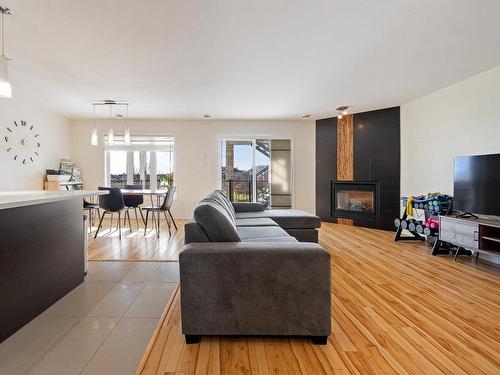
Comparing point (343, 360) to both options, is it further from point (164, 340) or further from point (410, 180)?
point (410, 180)

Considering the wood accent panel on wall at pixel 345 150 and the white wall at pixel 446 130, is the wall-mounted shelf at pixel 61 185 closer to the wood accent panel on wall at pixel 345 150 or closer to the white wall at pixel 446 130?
the wood accent panel on wall at pixel 345 150

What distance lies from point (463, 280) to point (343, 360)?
6.67 ft

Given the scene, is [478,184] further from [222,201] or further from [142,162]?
[142,162]

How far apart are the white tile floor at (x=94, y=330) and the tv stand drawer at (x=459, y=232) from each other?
127 inches

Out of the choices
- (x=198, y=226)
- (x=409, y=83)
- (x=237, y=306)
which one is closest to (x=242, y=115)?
(x=409, y=83)

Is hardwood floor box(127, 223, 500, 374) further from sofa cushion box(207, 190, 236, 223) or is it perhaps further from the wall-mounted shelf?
the wall-mounted shelf

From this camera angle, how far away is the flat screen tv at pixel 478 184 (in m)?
3.15

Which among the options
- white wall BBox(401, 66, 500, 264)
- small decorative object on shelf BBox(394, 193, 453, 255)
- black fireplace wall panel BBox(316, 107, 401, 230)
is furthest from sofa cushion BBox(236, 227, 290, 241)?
black fireplace wall panel BBox(316, 107, 401, 230)

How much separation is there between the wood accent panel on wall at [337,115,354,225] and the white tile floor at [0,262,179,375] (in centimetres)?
445

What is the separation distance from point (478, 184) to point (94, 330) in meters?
4.08

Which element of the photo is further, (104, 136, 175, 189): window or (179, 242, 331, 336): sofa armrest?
(104, 136, 175, 189): window

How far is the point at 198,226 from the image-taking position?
2.00 m

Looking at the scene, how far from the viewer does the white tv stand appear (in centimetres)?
305

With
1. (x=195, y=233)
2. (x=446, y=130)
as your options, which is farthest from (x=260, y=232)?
(x=446, y=130)
